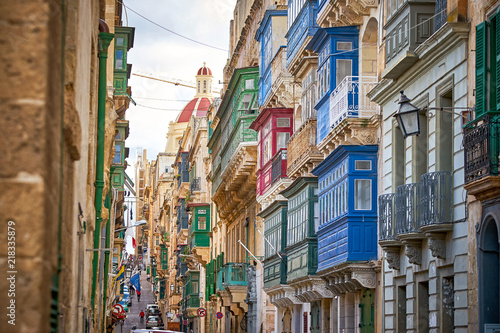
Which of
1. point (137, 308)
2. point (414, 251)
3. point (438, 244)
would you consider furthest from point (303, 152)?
point (137, 308)

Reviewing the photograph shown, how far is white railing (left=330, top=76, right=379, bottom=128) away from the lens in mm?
23625

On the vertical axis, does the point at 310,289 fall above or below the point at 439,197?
below

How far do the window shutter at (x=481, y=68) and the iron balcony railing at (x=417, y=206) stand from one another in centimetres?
206

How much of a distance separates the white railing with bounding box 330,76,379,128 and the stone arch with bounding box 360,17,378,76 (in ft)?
2.00

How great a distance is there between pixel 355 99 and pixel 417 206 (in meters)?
6.11

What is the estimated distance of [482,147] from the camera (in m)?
14.8

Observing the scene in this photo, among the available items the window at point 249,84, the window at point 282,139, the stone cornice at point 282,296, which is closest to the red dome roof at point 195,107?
the window at point 249,84

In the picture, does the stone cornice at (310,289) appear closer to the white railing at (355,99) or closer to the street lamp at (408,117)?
the white railing at (355,99)

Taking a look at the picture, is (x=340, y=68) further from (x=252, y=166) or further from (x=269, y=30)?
(x=252, y=166)

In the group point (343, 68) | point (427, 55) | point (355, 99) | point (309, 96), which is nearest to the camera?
point (427, 55)

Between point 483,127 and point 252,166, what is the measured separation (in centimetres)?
2676

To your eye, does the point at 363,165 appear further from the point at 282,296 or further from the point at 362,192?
the point at 282,296

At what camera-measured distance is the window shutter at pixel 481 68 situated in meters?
15.5

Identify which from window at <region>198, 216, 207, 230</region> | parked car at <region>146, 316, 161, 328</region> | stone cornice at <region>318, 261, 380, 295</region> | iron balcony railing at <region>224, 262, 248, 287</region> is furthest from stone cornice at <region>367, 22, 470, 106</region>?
parked car at <region>146, 316, 161, 328</region>
